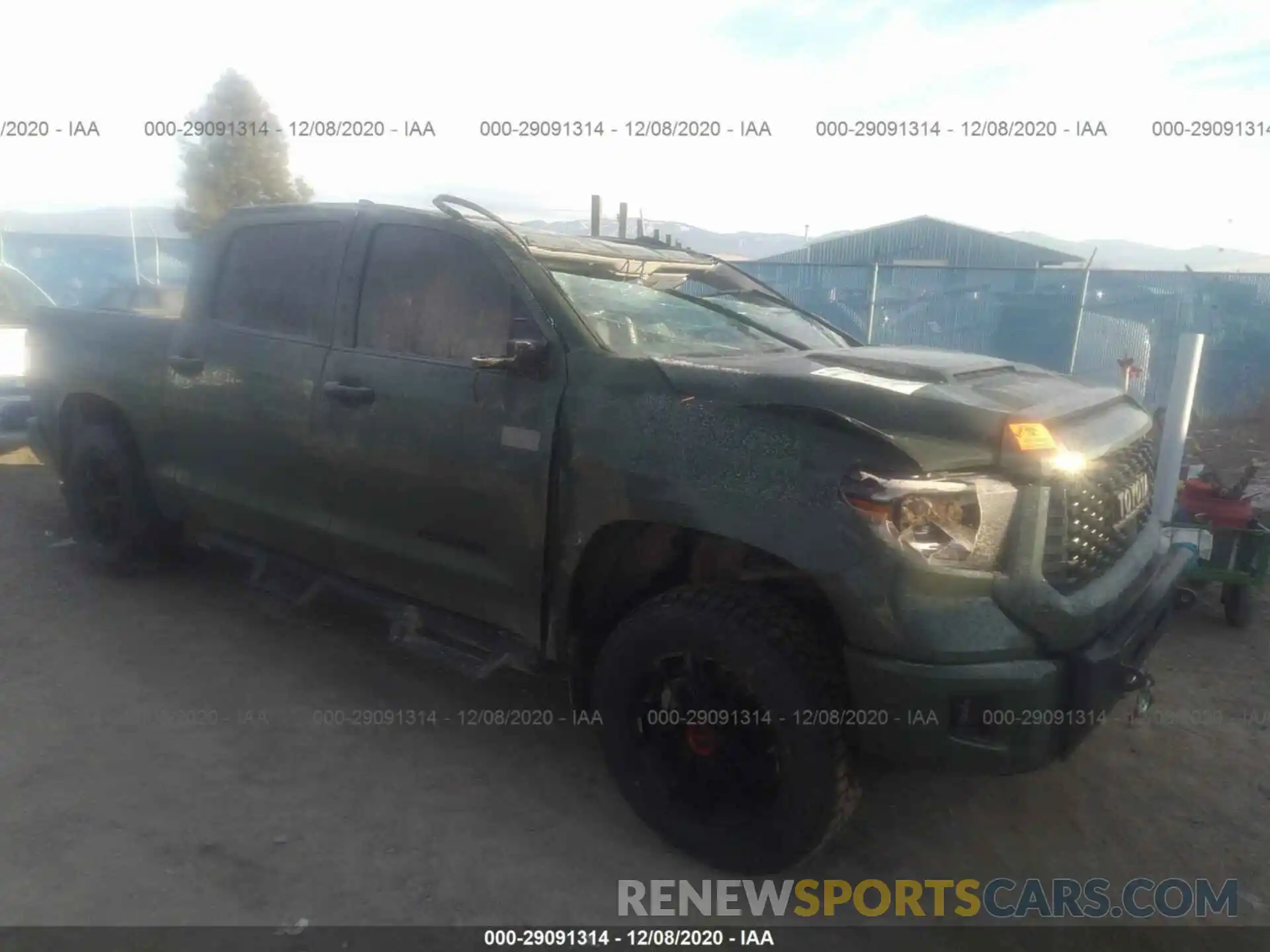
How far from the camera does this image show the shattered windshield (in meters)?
3.23

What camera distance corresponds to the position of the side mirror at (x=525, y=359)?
117 inches

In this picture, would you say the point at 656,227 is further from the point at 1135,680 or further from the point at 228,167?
the point at 228,167

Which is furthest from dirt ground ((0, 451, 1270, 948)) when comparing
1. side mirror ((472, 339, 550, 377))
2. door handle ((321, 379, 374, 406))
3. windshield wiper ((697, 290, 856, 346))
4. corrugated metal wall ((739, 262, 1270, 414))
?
corrugated metal wall ((739, 262, 1270, 414))

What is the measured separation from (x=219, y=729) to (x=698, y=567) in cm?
204

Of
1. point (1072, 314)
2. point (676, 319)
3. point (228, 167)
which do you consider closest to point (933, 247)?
point (1072, 314)

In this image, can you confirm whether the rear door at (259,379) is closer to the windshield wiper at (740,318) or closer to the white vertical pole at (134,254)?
the windshield wiper at (740,318)

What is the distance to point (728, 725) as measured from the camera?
2760mm

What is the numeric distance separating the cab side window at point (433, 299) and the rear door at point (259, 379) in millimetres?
234

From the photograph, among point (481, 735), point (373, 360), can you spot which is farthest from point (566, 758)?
point (373, 360)

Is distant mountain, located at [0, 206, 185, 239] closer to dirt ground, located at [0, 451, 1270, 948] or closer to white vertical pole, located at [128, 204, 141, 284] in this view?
white vertical pole, located at [128, 204, 141, 284]

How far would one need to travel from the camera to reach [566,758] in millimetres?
3480

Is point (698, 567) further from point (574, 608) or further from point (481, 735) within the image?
point (481, 735)

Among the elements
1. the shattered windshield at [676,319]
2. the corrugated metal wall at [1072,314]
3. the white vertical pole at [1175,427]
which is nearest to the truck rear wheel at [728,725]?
the shattered windshield at [676,319]

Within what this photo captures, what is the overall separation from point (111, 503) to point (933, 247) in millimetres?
19572
